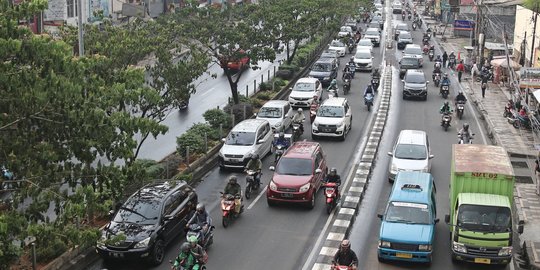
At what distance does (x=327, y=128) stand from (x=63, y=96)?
21686mm

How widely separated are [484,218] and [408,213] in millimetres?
2030

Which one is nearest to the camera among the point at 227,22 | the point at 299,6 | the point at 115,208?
the point at 115,208

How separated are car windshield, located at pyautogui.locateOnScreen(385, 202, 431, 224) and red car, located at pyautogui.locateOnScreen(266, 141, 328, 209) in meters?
3.77

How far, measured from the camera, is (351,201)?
78.1 feet

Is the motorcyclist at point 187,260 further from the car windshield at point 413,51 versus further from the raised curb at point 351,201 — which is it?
the car windshield at point 413,51

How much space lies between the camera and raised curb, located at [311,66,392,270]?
19152 millimetres

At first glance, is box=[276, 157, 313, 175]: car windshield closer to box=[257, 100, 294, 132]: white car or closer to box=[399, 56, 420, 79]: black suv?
box=[257, 100, 294, 132]: white car

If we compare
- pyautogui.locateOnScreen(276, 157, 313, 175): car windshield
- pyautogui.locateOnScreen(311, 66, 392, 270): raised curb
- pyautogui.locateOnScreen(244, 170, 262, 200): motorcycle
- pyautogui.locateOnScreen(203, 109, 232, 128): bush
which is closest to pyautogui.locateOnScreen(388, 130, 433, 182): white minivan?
pyautogui.locateOnScreen(311, 66, 392, 270): raised curb

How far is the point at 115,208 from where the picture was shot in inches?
808

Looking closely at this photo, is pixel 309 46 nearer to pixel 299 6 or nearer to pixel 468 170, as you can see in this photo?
pixel 299 6

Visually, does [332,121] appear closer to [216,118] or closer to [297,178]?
[216,118]

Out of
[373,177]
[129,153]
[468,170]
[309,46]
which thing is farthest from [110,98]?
[309,46]

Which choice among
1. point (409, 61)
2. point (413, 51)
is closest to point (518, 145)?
point (409, 61)

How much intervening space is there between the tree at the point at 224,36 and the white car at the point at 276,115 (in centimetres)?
350
